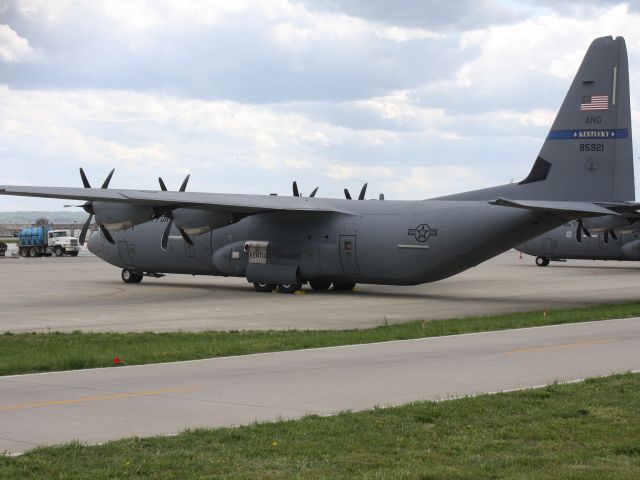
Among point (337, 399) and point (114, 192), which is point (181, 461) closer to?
point (337, 399)

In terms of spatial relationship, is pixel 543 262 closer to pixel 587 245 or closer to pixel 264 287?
pixel 587 245

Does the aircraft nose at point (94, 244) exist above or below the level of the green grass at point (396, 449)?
above

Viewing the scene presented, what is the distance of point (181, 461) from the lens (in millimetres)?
8422

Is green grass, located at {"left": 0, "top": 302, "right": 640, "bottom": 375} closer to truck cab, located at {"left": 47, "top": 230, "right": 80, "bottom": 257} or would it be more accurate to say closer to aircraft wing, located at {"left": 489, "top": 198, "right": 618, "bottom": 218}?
aircraft wing, located at {"left": 489, "top": 198, "right": 618, "bottom": 218}

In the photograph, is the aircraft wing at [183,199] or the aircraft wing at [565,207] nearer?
the aircraft wing at [565,207]

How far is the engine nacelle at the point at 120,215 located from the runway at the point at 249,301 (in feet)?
8.55

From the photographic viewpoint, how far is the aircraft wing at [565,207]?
87.7 feet

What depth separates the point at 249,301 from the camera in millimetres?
30953

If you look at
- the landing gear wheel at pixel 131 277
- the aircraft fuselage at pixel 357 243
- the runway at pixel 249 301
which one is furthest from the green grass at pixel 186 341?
the landing gear wheel at pixel 131 277

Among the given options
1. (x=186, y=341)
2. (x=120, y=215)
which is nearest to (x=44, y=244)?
(x=120, y=215)

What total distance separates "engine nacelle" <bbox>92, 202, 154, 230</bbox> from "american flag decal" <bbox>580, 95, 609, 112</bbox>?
15.0m

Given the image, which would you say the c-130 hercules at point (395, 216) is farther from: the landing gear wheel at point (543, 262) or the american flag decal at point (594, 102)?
the landing gear wheel at point (543, 262)

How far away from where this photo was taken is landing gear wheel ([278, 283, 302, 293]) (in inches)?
1350

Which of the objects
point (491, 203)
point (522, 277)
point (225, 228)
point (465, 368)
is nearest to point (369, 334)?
point (465, 368)
